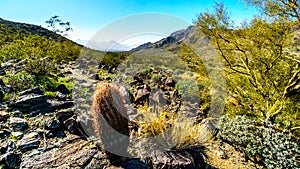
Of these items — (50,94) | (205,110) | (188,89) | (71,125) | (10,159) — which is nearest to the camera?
(10,159)

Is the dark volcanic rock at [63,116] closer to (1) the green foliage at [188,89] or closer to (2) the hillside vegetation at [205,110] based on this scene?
(2) the hillside vegetation at [205,110]

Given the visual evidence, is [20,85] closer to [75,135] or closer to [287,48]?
[75,135]

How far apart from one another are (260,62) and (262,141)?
3.03m

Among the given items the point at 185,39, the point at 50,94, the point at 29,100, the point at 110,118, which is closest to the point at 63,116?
the point at 29,100

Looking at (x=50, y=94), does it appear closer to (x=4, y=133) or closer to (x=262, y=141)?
(x=4, y=133)

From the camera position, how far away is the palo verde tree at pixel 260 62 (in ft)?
19.4

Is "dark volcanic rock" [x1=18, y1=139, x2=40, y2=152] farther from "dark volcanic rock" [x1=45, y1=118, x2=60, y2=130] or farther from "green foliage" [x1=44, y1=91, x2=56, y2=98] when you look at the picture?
"green foliage" [x1=44, y1=91, x2=56, y2=98]

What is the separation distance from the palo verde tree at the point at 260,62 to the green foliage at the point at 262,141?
116 cm

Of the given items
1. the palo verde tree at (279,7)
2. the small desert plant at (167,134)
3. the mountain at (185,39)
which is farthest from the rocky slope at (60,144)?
the mountain at (185,39)

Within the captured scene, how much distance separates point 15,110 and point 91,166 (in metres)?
3.09

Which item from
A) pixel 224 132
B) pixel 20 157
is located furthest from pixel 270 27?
pixel 20 157

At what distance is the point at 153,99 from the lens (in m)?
7.95

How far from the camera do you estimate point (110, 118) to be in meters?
3.83

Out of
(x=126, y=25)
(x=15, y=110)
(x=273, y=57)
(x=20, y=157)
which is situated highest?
(x=126, y=25)
